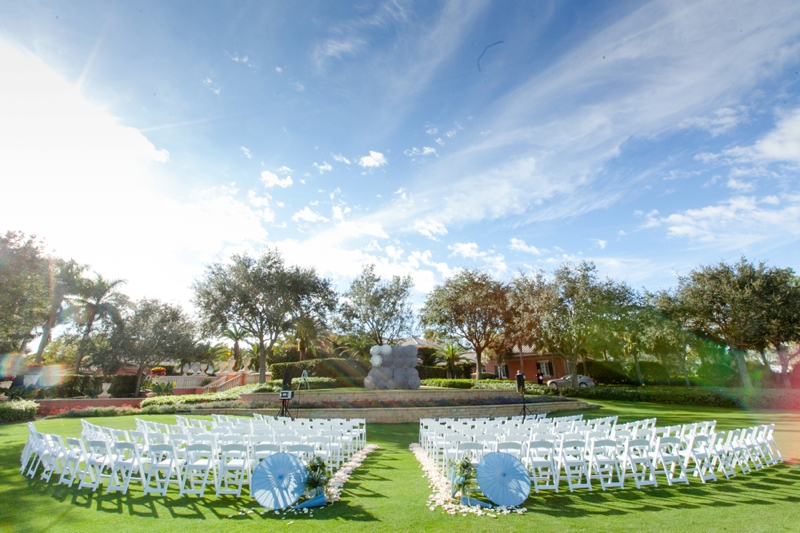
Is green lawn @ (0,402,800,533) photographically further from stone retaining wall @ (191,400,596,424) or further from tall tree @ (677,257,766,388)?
tall tree @ (677,257,766,388)

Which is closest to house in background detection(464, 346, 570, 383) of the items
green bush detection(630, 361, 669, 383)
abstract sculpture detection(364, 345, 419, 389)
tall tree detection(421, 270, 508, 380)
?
green bush detection(630, 361, 669, 383)

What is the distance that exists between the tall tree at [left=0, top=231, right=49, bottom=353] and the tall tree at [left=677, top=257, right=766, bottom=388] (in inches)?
1371

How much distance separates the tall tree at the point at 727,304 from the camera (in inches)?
948

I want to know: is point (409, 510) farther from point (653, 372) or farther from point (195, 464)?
point (653, 372)

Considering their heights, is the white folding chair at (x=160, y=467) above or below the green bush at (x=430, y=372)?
above

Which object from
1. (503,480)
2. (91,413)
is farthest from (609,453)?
(91,413)

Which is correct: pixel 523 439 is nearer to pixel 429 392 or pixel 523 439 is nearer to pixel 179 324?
pixel 429 392

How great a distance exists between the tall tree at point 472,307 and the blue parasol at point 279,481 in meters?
28.0

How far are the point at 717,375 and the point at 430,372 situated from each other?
23.0 m

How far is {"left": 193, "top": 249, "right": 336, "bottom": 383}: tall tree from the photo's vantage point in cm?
2845

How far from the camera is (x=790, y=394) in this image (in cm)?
2184

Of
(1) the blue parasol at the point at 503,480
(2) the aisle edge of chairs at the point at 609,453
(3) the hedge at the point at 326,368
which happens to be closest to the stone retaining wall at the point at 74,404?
(3) the hedge at the point at 326,368

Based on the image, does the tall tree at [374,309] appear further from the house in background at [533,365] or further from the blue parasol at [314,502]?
the blue parasol at [314,502]

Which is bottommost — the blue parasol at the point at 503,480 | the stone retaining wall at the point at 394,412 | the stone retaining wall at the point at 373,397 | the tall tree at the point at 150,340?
the stone retaining wall at the point at 394,412
